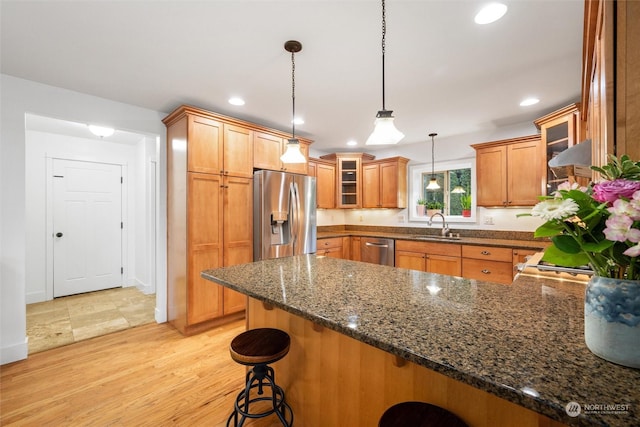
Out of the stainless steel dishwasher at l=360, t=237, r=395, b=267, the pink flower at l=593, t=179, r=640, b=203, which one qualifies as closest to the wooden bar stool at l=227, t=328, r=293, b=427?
the pink flower at l=593, t=179, r=640, b=203

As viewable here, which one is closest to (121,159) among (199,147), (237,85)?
(199,147)

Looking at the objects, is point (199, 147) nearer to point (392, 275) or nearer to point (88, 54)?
point (88, 54)

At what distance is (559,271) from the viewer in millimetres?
1783

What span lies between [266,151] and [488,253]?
120 inches

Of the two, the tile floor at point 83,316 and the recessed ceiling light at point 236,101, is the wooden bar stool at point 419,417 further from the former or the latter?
the tile floor at point 83,316

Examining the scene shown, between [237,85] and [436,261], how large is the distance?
3.28m

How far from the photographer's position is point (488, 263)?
3.37 meters

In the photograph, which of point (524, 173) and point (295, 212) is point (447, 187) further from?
point (295, 212)

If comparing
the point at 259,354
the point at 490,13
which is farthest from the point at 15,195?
the point at 490,13

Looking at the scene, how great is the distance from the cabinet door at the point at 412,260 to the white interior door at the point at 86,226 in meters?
4.64

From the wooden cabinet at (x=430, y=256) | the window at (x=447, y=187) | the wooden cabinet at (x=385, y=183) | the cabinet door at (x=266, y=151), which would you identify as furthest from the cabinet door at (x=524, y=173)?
the cabinet door at (x=266, y=151)

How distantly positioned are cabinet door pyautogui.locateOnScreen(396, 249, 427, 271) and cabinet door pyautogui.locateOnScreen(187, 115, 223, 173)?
9.33 ft

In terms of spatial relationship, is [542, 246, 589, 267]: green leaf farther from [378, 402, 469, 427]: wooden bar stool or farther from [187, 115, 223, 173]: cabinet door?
[187, 115, 223, 173]: cabinet door

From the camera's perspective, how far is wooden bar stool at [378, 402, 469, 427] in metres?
0.90
